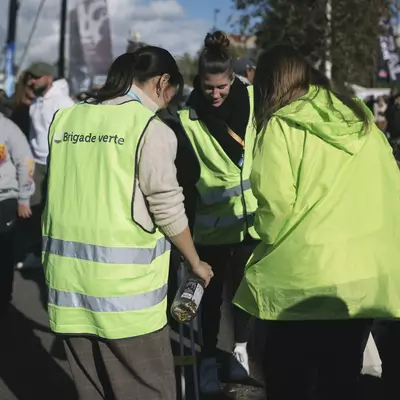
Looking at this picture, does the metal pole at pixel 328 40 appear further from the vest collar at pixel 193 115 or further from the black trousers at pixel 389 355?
the vest collar at pixel 193 115

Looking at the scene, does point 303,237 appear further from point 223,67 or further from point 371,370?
point 223,67

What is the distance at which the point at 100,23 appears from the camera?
13.9 meters

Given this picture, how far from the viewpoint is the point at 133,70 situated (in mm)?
2734

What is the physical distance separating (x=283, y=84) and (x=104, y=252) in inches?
39.3

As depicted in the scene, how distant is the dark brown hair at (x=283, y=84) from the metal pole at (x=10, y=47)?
1430cm

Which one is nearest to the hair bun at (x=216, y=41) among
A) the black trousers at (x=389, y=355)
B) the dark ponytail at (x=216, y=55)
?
the dark ponytail at (x=216, y=55)

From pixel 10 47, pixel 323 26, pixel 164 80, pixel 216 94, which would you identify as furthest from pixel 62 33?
pixel 164 80

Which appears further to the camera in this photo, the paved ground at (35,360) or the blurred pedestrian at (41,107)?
the blurred pedestrian at (41,107)

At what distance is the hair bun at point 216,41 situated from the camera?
3924 millimetres

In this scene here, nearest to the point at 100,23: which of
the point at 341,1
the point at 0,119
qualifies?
the point at 341,1

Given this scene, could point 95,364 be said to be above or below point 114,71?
below

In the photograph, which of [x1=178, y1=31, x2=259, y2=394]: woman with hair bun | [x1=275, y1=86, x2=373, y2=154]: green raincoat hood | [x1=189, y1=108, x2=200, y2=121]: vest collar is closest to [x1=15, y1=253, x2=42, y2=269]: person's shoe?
[x1=178, y1=31, x2=259, y2=394]: woman with hair bun

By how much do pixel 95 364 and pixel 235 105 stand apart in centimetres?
176

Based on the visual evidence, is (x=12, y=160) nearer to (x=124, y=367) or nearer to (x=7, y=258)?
(x=7, y=258)
